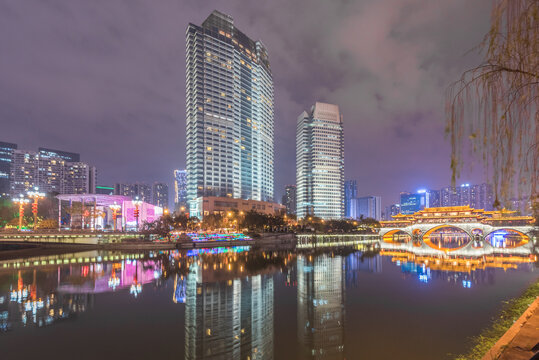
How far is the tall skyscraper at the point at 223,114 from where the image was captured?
120750 millimetres

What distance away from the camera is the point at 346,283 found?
25734 mm

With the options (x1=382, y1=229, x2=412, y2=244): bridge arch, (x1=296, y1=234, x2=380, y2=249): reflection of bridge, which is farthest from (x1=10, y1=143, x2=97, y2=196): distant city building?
(x1=382, y1=229, x2=412, y2=244): bridge arch

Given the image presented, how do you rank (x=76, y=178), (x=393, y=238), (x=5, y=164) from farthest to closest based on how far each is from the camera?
(x=76, y=178) < (x=5, y=164) < (x=393, y=238)

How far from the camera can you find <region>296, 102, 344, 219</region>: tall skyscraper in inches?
6988

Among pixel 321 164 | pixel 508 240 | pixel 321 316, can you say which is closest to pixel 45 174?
pixel 321 164

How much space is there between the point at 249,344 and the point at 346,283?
52.6 ft

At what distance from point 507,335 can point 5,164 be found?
224 m

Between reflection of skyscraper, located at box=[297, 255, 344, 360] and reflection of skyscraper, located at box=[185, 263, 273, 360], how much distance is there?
68.6 inches

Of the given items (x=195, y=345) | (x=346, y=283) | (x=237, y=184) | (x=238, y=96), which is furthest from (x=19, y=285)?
(x=238, y=96)

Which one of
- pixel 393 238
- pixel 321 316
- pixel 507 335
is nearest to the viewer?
pixel 507 335

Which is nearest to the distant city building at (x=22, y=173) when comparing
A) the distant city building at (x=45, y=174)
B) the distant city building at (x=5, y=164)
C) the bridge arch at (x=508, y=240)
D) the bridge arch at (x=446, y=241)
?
the distant city building at (x=45, y=174)

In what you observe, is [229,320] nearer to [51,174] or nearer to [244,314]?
[244,314]

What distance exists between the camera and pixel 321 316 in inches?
632

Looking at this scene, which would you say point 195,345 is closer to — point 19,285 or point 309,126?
Result: point 19,285
